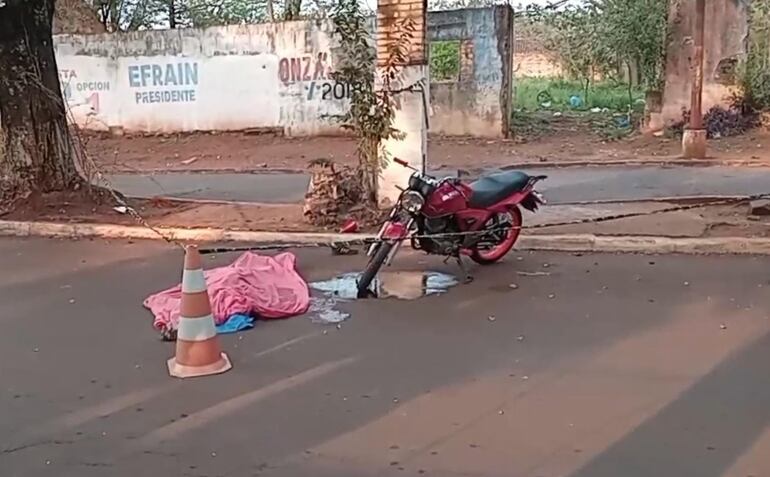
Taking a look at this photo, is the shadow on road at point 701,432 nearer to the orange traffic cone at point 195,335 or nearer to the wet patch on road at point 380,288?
the orange traffic cone at point 195,335

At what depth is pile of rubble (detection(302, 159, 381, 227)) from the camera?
10.2m

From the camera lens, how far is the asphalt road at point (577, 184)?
42.4 feet

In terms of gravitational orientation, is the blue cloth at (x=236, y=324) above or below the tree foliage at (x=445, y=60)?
below

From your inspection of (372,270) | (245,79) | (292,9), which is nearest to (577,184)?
(372,270)

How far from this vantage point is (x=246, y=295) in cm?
656

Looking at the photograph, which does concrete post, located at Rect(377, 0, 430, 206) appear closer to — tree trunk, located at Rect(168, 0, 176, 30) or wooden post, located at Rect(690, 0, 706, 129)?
wooden post, located at Rect(690, 0, 706, 129)

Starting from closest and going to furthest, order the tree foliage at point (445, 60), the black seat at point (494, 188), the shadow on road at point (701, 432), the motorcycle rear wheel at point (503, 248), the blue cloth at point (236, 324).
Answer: the shadow on road at point (701, 432), the blue cloth at point (236, 324), the black seat at point (494, 188), the motorcycle rear wheel at point (503, 248), the tree foliage at point (445, 60)

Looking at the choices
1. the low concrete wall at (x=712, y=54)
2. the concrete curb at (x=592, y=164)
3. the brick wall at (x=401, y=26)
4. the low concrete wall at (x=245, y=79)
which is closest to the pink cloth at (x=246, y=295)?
the brick wall at (x=401, y=26)

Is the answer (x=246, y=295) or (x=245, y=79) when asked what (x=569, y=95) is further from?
(x=246, y=295)

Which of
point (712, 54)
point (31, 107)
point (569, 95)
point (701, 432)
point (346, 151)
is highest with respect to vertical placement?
point (712, 54)

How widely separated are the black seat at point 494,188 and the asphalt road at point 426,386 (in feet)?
2.31

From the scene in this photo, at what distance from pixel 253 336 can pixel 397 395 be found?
60.2 inches

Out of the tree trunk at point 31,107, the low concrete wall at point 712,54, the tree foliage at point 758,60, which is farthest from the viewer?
the low concrete wall at point 712,54

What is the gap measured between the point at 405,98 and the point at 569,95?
64.8 feet
